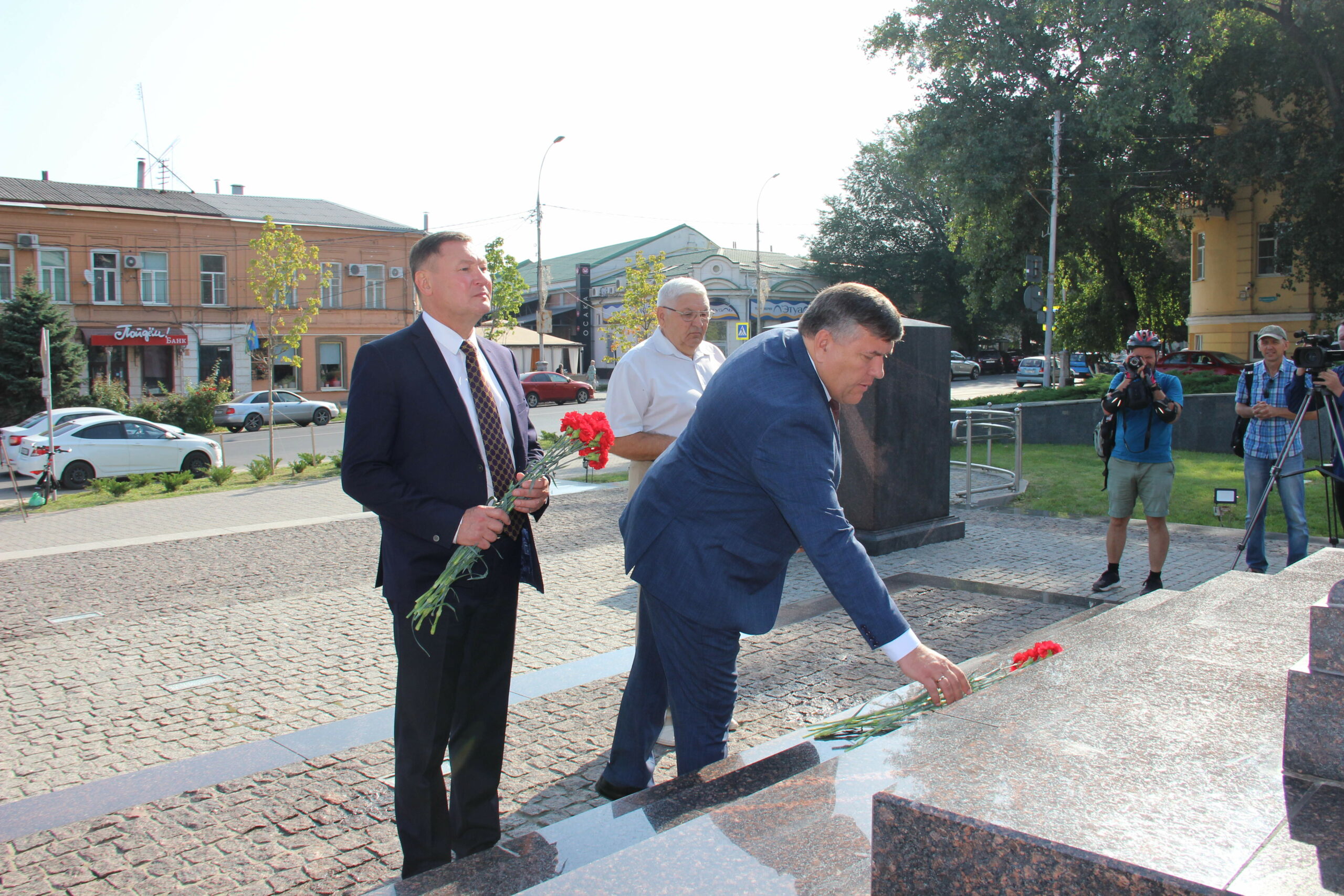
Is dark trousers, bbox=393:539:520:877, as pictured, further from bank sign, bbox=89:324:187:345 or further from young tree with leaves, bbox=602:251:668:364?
bank sign, bbox=89:324:187:345

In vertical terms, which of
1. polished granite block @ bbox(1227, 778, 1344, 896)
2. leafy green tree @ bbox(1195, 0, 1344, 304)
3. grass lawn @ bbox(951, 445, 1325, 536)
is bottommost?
grass lawn @ bbox(951, 445, 1325, 536)

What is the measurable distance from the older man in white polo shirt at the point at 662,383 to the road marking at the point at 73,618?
4714 millimetres

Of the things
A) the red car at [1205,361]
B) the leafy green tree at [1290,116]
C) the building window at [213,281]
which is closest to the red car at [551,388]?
the building window at [213,281]

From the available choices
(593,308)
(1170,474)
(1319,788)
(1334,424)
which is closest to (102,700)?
(1319,788)

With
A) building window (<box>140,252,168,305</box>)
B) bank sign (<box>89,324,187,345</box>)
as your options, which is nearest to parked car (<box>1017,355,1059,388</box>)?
bank sign (<box>89,324,187,345</box>)

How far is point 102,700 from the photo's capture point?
5020 millimetres

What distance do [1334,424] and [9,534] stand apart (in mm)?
14125

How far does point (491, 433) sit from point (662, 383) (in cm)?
155

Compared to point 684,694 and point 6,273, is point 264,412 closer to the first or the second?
point 6,273

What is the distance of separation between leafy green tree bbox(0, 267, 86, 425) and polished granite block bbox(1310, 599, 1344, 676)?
35.2m

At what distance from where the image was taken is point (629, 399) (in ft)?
15.0

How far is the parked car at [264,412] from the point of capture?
30952 mm

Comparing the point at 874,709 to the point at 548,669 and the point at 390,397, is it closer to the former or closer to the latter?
the point at 390,397

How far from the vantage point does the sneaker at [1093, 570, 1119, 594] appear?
7.16 m
